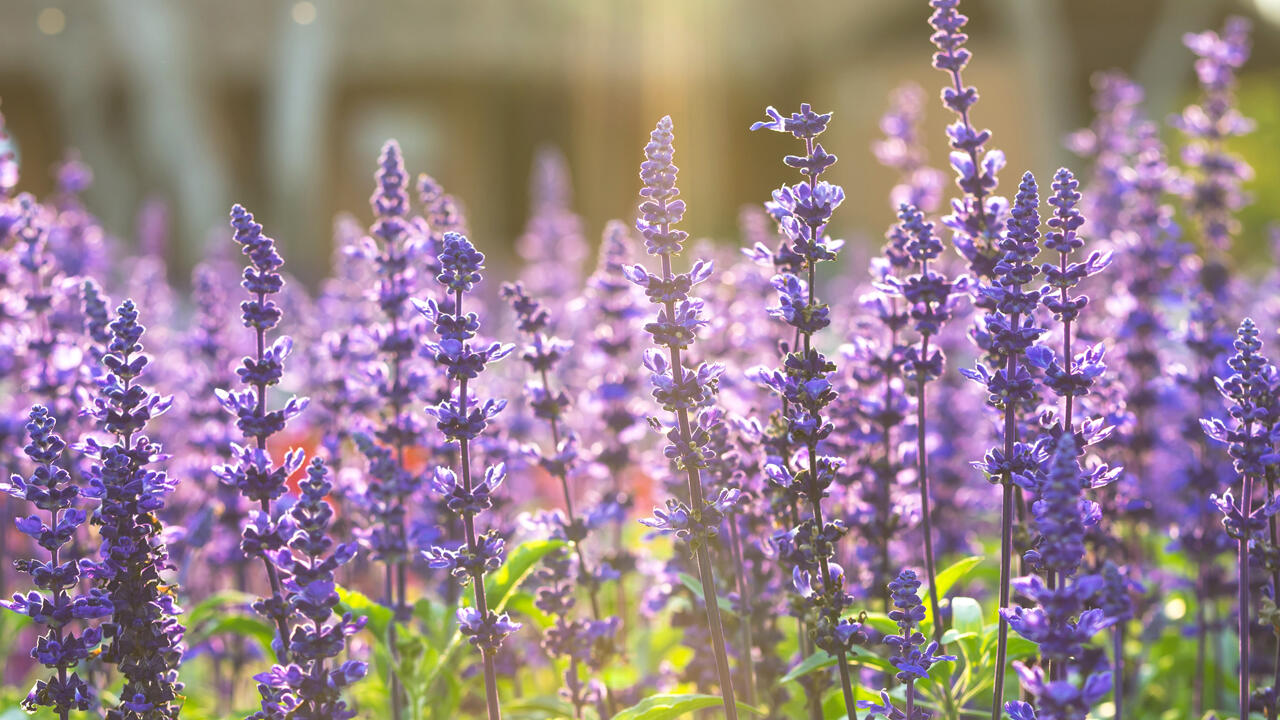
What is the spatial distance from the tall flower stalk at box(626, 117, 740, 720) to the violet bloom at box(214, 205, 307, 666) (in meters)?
1.03

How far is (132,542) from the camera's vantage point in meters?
3.18

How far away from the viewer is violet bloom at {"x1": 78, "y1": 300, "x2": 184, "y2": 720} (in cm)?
Answer: 312

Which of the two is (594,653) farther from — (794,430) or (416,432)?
(794,430)

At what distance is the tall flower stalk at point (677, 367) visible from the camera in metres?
3.10

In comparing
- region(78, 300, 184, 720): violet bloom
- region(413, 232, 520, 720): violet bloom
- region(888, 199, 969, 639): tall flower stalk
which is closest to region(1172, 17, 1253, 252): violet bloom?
region(888, 199, 969, 639): tall flower stalk

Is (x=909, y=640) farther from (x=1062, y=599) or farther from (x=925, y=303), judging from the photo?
(x=925, y=303)

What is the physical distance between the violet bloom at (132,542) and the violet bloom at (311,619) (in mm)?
321

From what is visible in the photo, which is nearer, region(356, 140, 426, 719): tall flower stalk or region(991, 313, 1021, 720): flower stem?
region(991, 313, 1021, 720): flower stem

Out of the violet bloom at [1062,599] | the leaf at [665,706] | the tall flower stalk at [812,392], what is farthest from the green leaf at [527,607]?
the violet bloom at [1062,599]

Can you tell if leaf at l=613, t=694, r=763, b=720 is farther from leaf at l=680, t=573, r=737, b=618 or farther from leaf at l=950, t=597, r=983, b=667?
leaf at l=950, t=597, r=983, b=667

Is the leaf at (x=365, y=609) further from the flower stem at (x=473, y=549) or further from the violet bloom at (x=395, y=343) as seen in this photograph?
the flower stem at (x=473, y=549)

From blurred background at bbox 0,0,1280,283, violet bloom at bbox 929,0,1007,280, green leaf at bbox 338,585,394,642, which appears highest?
blurred background at bbox 0,0,1280,283

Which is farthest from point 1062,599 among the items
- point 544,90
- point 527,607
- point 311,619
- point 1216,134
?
point 544,90

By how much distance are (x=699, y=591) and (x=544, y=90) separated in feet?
97.6
